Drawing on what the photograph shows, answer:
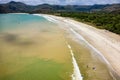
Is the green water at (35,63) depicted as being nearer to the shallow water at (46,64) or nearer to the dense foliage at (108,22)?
the shallow water at (46,64)

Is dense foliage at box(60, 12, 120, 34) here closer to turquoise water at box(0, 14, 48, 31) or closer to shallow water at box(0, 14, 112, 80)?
shallow water at box(0, 14, 112, 80)

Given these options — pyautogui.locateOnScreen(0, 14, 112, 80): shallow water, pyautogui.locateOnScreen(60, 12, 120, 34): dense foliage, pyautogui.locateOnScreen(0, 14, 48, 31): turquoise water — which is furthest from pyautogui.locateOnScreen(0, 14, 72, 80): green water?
pyautogui.locateOnScreen(0, 14, 48, 31): turquoise water

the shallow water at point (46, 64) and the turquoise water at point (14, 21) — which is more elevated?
the shallow water at point (46, 64)

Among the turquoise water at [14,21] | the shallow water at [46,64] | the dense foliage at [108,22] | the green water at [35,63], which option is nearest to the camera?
the shallow water at [46,64]

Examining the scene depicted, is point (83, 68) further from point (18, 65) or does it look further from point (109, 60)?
point (18, 65)

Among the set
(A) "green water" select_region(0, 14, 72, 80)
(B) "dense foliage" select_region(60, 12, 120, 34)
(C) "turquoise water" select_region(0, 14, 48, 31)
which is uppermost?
(A) "green water" select_region(0, 14, 72, 80)

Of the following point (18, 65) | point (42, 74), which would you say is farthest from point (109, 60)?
point (18, 65)

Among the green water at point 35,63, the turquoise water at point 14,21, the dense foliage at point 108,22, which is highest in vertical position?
the green water at point 35,63

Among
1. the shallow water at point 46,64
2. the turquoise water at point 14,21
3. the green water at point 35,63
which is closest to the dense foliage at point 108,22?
the shallow water at point 46,64

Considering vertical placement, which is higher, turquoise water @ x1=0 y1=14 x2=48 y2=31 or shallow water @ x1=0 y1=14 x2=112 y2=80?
shallow water @ x1=0 y1=14 x2=112 y2=80

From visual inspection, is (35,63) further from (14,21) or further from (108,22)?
(14,21)

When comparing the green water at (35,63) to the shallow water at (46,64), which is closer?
the shallow water at (46,64)
